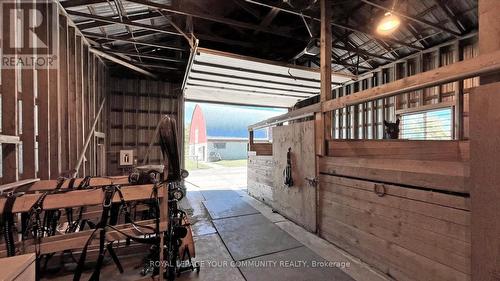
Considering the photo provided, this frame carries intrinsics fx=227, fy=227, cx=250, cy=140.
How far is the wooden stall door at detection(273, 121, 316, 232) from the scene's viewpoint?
12.3 feet

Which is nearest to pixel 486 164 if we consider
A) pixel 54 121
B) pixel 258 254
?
pixel 258 254

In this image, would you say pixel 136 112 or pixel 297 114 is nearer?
pixel 297 114

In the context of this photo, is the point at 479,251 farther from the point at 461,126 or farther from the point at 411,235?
the point at 461,126

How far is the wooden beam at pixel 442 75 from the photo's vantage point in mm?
1522

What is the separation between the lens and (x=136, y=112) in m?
7.98

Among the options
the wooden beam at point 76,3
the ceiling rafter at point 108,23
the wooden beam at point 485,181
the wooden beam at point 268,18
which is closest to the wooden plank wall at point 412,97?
the wooden beam at point 268,18

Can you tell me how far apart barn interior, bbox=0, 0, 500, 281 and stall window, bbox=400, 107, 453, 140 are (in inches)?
1.4

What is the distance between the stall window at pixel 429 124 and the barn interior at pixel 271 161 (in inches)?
1.4

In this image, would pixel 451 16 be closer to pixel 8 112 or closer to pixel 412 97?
pixel 412 97

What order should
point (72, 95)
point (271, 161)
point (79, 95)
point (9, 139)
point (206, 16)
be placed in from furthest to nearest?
point (271, 161) < point (79, 95) < point (206, 16) < point (72, 95) < point (9, 139)

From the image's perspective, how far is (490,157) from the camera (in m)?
1.47

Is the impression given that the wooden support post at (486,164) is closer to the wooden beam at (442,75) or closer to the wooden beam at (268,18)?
the wooden beam at (442,75)

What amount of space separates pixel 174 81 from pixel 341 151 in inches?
283

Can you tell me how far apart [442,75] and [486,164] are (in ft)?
2.44
